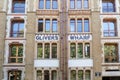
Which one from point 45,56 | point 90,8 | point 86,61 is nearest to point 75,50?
point 86,61

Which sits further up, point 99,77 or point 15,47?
point 15,47

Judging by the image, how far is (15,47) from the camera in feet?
96.0

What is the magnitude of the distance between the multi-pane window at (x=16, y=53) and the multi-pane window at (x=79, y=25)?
21.8 ft

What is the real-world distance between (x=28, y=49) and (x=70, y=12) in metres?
6.79

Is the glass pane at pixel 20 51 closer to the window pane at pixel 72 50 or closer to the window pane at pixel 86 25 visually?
the window pane at pixel 72 50

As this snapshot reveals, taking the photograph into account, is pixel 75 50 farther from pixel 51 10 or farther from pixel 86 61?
pixel 51 10

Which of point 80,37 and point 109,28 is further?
point 109,28

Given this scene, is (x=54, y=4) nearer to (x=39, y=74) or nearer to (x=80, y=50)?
(x=80, y=50)

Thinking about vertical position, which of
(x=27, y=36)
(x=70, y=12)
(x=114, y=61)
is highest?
(x=70, y=12)

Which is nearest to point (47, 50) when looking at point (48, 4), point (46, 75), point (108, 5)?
point (46, 75)

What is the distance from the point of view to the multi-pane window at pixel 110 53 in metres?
28.8

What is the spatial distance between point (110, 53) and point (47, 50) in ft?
24.8

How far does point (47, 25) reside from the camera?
97.1 feet

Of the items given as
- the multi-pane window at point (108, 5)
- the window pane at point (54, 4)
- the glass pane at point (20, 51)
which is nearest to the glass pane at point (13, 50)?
the glass pane at point (20, 51)
